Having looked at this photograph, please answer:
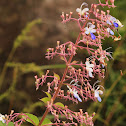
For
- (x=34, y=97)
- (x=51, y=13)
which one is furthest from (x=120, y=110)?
(x=51, y=13)

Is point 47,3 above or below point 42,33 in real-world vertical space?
above

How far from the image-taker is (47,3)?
2.83 meters

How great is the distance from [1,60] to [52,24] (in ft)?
2.08

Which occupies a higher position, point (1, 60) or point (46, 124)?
point (1, 60)

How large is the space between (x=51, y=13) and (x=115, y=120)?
1.26 m

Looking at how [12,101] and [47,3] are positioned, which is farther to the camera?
[47,3]

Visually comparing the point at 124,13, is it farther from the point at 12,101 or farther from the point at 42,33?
the point at 12,101

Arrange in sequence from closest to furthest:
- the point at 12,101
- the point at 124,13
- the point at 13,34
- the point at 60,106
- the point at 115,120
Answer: the point at 60,106
the point at 12,101
the point at 115,120
the point at 13,34
the point at 124,13

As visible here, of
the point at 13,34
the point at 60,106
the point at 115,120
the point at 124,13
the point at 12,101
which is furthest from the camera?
the point at 124,13

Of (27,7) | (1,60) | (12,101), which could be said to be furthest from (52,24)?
(12,101)

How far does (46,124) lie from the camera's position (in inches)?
39.1

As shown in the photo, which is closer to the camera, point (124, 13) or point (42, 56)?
point (42, 56)

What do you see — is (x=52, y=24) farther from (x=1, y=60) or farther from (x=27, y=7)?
(x=1, y=60)

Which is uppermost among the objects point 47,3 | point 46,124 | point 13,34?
point 47,3
